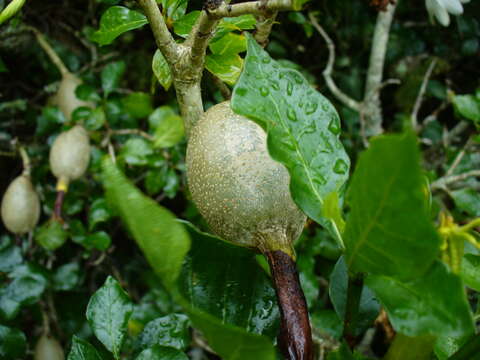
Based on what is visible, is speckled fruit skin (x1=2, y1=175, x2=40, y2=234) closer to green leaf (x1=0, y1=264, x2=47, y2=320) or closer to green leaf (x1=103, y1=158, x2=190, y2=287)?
green leaf (x1=0, y1=264, x2=47, y2=320)

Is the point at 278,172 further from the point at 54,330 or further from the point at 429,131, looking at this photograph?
the point at 429,131

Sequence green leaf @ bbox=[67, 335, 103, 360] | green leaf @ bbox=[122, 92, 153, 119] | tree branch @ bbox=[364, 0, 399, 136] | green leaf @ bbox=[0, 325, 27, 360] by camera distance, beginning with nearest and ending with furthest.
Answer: green leaf @ bbox=[67, 335, 103, 360]
green leaf @ bbox=[0, 325, 27, 360]
green leaf @ bbox=[122, 92, 153, 119]
tree branch @ bbox=[364, 0, 399, 136]

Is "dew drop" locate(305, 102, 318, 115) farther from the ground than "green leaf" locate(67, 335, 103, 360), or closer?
farther from the ground

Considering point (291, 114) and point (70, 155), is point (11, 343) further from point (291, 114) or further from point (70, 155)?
point (291, 114)

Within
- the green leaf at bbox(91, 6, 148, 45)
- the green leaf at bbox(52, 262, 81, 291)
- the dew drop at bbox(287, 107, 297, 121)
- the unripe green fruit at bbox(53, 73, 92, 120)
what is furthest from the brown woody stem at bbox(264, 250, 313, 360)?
the unripe green fruit at bbox(53, 73, 92, 120)

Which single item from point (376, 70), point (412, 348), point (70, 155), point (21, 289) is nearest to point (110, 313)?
point (412, 348)

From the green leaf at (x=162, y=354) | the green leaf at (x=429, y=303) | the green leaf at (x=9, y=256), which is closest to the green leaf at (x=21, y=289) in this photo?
the green leaf at (x=9, y=256)

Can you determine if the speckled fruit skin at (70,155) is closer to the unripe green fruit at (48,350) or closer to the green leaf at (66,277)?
the green leaf at (66,277)
